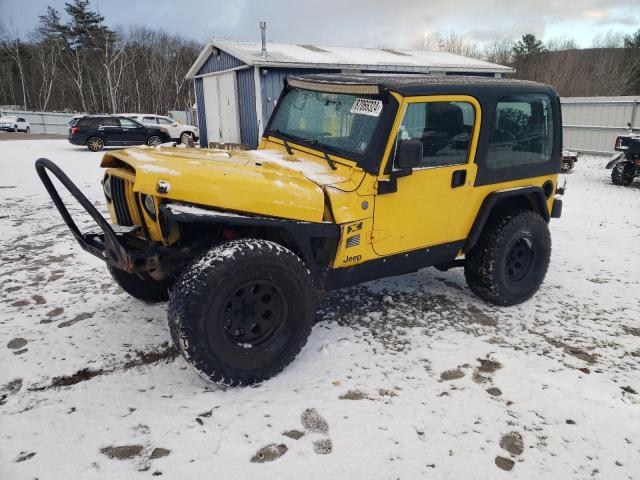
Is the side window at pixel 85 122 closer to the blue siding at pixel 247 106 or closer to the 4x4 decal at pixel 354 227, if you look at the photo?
the blue siding at pixel 247 106

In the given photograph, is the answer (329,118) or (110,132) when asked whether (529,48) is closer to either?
(110,132)

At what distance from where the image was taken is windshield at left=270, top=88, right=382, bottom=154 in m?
3.36

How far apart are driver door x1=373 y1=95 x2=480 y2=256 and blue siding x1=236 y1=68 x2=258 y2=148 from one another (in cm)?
1135

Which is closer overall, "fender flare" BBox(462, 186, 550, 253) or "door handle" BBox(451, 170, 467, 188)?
"door handle" BBox(451, 170, 467, 188)

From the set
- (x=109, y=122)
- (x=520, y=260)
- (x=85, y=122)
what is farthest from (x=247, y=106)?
(x=520, y=260)

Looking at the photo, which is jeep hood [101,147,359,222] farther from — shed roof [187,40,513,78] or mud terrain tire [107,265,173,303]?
shed roof [187,40,513,78]

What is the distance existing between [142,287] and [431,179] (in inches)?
103

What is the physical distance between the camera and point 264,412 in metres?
2.73

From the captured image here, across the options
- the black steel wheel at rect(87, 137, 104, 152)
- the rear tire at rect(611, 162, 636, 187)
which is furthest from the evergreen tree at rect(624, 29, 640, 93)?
the black steel wheel at rect(87, 137, 104, 152)

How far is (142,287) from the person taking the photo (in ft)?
13.3

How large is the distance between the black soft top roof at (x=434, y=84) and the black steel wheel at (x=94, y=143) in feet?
53.8

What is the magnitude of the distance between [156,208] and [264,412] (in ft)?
4.55

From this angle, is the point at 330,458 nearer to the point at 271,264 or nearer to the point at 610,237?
the point at 271,264

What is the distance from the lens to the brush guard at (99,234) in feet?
8.77
